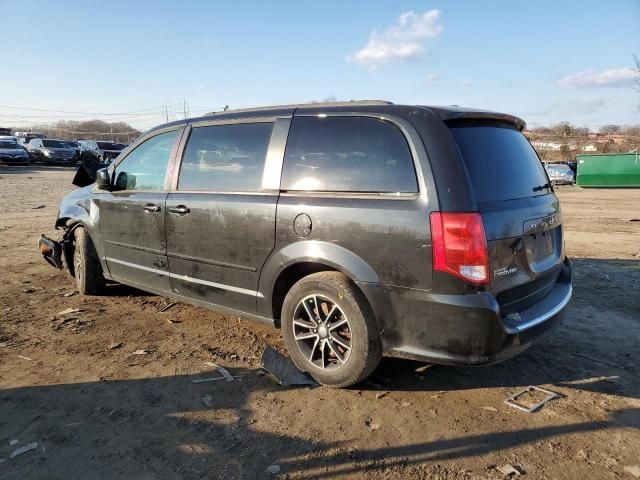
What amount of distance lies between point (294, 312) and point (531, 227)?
1.71m

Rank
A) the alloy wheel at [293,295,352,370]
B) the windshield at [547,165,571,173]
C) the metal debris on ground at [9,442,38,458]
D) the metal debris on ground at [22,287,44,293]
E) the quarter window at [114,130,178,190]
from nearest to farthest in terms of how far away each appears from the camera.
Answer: the metal debris on ground at [9,442,38,458]
the alloy wheel at [293,295,352,370]
the quarter window at [114,130,178,190]
the metal debris on ground at [22,287,44,293]
the windshield at [547,165,571,173]

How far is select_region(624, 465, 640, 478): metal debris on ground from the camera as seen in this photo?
2.56 meters

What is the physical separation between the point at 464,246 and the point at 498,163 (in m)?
0.76

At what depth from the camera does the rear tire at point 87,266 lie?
534 centimetres

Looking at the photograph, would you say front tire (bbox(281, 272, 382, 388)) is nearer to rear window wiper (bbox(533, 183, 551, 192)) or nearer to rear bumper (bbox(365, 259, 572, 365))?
rear bumper (bbox(365, 259, 572, 365))

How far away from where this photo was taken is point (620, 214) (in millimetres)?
14359

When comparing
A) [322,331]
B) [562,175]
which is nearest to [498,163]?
[322,331]

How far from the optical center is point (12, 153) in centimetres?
3127

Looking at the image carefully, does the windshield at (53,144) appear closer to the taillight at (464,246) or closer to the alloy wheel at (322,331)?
the alloy wheel at (322,331)

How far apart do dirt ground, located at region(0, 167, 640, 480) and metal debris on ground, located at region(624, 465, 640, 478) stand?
0.04m

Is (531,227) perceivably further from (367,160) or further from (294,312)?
(294,312)

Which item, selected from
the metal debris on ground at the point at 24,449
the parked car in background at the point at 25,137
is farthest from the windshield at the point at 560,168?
the parked car in background at the point at 25,137

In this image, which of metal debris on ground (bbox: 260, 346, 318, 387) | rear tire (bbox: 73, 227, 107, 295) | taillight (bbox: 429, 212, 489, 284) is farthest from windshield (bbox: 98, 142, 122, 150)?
taillight (bbox: 429, 212, 489, 284)

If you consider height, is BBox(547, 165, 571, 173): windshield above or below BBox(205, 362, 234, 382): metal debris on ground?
above
